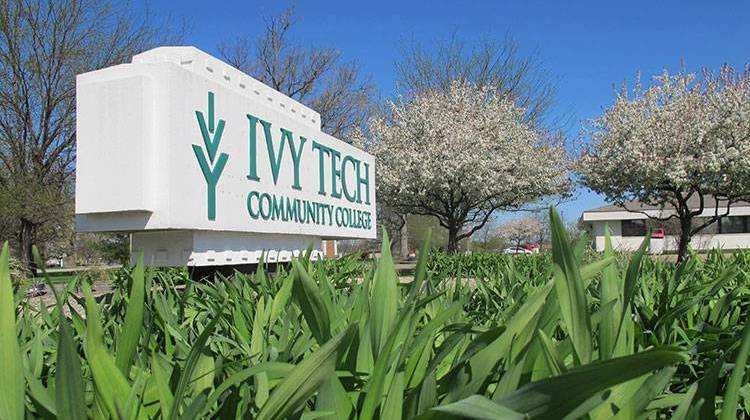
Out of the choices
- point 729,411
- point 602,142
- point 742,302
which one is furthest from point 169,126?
point 602,142

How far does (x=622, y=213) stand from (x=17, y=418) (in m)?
52.6

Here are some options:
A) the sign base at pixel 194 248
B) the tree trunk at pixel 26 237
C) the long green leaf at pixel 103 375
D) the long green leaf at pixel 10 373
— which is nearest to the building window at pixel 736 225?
the tree trunk at pixel 26 237

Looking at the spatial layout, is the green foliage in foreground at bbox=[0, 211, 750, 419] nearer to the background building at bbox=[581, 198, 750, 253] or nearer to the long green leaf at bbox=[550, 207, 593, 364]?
the long green leaf at bbox=[550, 207, 593, 364]

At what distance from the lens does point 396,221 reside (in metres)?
41.9

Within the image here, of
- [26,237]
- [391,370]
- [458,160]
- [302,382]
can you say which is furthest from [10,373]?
[26,237]

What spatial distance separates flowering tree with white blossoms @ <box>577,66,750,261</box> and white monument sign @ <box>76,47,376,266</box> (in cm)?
1678

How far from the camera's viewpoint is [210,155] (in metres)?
4.98

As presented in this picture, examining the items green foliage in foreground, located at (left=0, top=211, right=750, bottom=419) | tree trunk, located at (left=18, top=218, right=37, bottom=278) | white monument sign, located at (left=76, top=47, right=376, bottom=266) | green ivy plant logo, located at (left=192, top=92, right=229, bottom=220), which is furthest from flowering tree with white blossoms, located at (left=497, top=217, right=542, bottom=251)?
green foliage in foreground, located at (left=0, top=211, right=750, bottom=419)

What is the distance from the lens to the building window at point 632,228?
49.1 metres

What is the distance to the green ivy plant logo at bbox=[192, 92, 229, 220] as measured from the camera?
4891 mm

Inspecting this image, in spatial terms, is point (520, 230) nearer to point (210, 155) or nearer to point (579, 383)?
point (210, 155)

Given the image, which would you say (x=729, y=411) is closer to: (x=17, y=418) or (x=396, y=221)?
(x=17, y=418)

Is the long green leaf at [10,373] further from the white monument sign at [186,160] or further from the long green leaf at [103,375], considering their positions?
the white monument sign at [186,160]

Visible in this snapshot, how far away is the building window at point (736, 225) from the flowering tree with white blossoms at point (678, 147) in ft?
89.9
